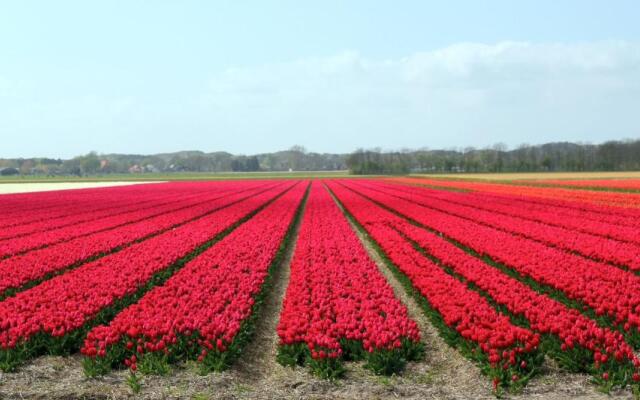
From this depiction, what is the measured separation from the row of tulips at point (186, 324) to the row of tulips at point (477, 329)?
332 centimetres

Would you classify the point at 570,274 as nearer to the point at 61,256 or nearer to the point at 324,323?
the point at 324,323

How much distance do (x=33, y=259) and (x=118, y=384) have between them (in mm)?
9039

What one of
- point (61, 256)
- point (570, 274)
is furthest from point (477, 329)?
point (61, 256)

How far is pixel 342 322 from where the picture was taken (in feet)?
27.2

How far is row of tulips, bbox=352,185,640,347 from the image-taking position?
870 cm

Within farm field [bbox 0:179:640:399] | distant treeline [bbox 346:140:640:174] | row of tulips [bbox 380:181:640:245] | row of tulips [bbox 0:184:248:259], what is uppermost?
distant treeline [bbox 346:140:640:174]

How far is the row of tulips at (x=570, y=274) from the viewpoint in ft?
28.5

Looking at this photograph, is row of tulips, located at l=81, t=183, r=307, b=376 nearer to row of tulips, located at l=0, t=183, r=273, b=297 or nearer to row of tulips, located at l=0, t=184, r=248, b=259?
row of tulips, located at l=0, t=183, r=273, b=297

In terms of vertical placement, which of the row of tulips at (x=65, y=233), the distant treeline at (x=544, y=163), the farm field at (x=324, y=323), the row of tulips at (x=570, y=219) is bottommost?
the farm field at (x=324, y=323)

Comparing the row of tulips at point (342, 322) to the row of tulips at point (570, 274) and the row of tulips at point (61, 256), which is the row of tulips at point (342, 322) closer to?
the row of tulips at point (570, 274)

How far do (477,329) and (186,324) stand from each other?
439cm

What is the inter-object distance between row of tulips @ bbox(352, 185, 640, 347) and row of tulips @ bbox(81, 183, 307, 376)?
19.6 feet

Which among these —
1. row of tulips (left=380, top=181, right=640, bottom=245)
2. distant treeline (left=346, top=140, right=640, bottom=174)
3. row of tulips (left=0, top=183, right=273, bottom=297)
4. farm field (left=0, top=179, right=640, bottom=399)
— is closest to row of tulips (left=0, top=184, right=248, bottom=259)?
row of tulips (left=0, top=183, right=273, bottom=297)

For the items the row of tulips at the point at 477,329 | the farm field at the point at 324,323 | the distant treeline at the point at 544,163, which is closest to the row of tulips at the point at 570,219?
the farm field at the point at 324,323
